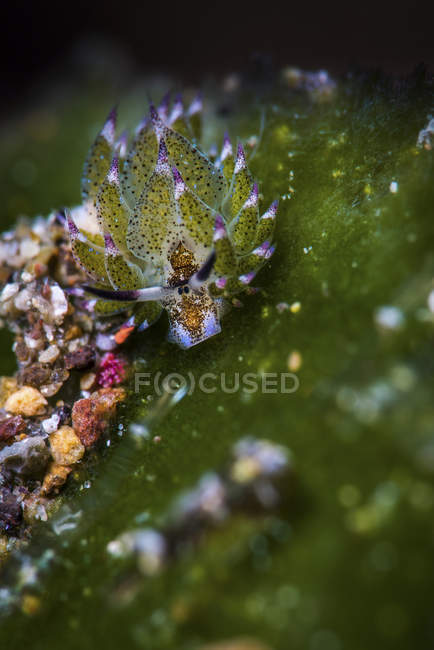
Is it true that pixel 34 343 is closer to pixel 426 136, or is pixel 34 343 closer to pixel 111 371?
pixel 111 371

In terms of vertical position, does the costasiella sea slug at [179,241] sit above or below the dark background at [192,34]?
below

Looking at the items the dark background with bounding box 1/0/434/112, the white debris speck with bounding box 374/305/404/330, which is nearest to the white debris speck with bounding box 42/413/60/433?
the white debris speck with bounding box 374/305/404/330

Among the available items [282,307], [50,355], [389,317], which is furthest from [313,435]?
[50,355]

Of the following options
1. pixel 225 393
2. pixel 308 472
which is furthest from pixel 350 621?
pixel 225 393

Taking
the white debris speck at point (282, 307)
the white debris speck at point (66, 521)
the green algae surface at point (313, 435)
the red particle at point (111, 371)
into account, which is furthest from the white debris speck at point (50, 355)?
the white debris speck at point (282, 307)

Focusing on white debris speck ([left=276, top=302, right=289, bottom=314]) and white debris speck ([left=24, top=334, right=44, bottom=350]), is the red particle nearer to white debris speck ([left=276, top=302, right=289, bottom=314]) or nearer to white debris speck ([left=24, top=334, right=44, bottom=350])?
white debris speck ([left=24, top=334, right=44, bottom=350])

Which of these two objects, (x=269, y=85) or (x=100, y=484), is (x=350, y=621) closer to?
(x=100, y=484)

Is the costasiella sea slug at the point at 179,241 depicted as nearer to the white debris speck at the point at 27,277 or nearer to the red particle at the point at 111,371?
the red particle at the point at 111,371
